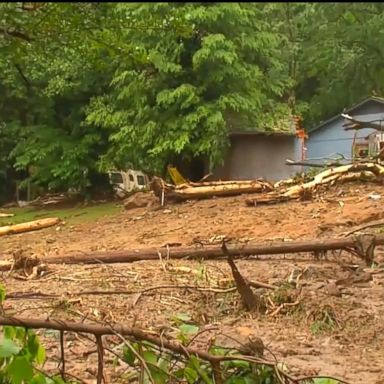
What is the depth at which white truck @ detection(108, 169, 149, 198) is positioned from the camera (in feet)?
77.5

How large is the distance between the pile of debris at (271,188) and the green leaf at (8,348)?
41.4 feet

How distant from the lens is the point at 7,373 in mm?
2299

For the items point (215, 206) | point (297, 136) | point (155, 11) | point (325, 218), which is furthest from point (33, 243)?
point (297, 136)

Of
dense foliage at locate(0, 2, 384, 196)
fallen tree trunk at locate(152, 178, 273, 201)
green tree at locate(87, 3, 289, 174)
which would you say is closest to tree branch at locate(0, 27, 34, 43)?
dense foliage at locate(0, 2, 384, 196)

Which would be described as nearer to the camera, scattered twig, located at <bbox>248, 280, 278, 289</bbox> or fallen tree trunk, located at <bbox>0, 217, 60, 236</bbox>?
scattered twig, located at <bbox>248, 280, 278, 289</bbox>

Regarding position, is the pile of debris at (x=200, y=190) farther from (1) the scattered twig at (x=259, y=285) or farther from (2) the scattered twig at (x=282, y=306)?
(2) the scattered twig at (x=282, y=306)

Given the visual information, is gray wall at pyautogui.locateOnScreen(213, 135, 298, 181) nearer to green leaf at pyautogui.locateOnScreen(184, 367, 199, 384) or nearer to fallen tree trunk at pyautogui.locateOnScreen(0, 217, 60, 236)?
fallen tree trunk at pyautogui.locateOnScreen(0, 217, 60, 236)

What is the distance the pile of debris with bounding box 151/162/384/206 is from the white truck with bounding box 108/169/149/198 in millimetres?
6511

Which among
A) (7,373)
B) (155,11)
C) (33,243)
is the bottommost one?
(33,243)

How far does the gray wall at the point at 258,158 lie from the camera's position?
2438 centimetres

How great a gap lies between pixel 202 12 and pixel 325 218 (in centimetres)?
900

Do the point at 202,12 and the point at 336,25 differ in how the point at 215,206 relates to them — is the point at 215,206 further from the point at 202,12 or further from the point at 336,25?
the point at 336,25

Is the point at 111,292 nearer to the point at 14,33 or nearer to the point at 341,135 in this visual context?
the point at 14,33

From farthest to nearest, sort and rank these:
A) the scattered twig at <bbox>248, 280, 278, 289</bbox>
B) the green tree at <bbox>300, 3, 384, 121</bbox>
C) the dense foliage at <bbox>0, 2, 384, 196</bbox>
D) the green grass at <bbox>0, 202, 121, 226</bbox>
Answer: the green tree at <bbox>300, 3, 384, 121</bbox>, the dense foliage at <bbox>0, 2, 384, 196</bbox>, the green grass at <bbox>0, 202, 121, 226</bbox>, the scattered twig at <bbox>248, 280, 278, 289</bbox>
